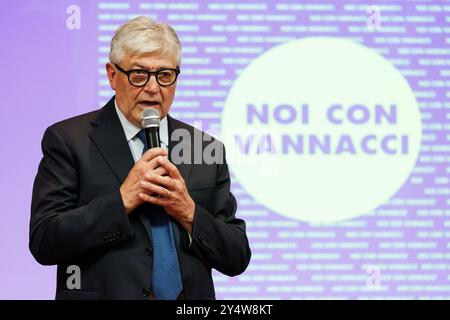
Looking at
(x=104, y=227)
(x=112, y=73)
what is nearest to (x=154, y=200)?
(x=104, y=227)

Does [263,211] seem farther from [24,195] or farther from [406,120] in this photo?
[24,195]

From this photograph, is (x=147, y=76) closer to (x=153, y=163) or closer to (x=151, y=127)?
(x=151, y=127)

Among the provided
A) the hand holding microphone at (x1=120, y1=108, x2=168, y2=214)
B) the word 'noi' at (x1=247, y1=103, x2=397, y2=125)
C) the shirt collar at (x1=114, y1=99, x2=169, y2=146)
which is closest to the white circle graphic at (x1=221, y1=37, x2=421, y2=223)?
the word 'noi' at (x1=247, y1=103, x2=397, y2=125)

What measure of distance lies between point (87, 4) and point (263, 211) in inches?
50.8

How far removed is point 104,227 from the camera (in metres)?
2.24

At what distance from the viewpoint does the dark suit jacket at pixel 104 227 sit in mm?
2248

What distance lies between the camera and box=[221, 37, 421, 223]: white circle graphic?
12.0ft

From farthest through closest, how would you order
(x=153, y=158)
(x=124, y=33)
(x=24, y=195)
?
1. (x=24, y=195)
2. (x=124, y=33)
3. (x=153, y=158)

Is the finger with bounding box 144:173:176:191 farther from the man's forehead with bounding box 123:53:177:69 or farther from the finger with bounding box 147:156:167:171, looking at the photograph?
the man's forehead with bounding box 123:53:177:69

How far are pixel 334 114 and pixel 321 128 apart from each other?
10 centimetres

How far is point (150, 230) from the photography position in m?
2.33

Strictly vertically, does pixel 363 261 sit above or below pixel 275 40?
below

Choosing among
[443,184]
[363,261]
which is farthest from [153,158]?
[443,184]

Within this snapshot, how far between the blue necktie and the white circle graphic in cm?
133
